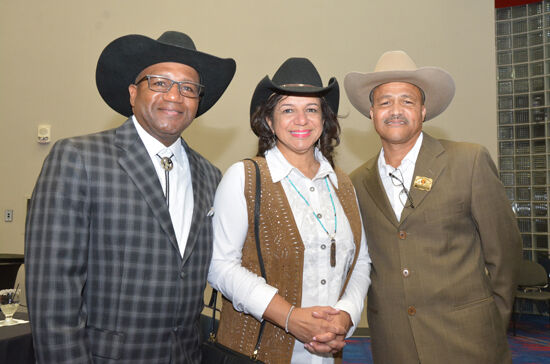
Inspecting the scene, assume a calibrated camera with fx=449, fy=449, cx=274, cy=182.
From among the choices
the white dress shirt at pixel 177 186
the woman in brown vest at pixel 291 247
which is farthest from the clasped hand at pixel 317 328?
the white dress shirt at pixel 177 186

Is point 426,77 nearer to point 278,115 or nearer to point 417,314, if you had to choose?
point 278,115

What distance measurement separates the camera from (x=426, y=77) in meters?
2.35

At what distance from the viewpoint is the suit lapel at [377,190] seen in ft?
A: 6.98

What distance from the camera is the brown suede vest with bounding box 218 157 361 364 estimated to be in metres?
1.83

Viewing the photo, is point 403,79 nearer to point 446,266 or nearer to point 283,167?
point 283,167

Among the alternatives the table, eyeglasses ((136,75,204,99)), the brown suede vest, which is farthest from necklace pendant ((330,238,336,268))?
the table

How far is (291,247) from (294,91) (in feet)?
2.26

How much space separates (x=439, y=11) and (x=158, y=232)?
5048 millimetres

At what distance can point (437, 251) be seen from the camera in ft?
6.66

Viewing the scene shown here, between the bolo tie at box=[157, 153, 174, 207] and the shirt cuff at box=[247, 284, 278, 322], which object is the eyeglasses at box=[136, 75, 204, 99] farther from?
the shirt cuff at box=[247, 284, 278, 322]

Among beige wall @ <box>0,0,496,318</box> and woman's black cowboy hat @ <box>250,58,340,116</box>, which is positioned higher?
beige wall @ <box>0,0,496,318</box>

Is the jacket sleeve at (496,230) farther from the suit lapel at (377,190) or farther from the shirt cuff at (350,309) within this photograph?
the shirt cuff at (350,309)

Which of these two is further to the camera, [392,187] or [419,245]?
[392,187]

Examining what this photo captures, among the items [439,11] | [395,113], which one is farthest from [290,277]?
[439,11]
